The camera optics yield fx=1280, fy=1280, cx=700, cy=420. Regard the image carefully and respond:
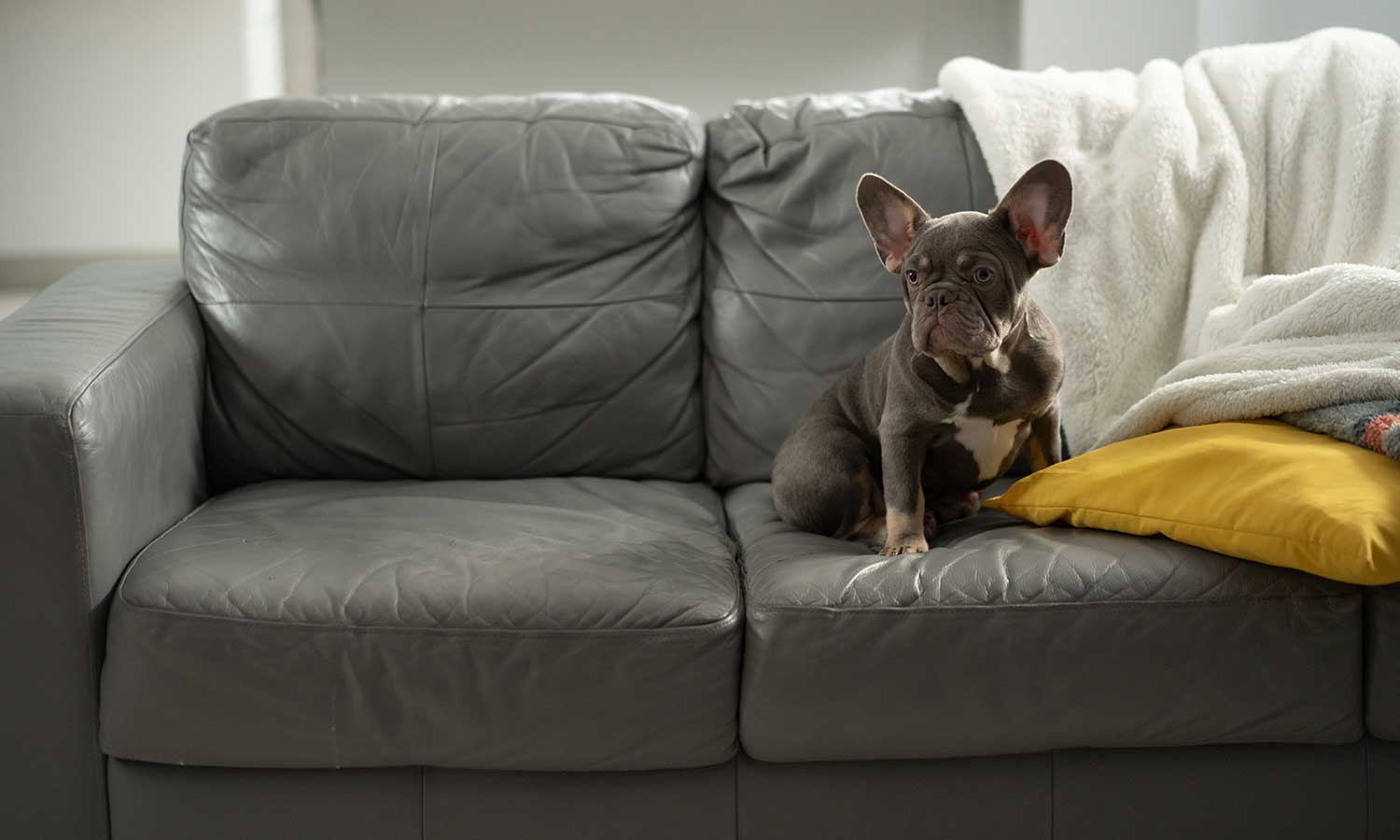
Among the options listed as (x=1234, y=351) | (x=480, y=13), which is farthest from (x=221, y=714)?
(x=480, y=13)

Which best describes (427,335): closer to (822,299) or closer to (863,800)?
(822,299)

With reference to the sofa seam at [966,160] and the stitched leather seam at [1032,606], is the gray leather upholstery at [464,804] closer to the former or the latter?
the stitched leather seam at [1032,606]

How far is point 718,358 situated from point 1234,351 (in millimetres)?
858

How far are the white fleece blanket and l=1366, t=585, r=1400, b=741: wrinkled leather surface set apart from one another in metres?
0.54

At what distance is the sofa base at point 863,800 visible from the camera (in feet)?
5.41

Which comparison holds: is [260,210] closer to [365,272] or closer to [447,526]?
[365,272]

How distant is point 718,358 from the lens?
2.29 m

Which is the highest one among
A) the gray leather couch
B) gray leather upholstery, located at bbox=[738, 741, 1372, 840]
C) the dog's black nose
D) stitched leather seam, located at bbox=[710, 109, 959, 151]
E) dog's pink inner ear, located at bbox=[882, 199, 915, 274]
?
stitched leather seam, located at bbox=[710, 109, 959, 151]

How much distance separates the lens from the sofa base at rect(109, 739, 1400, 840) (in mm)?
1650

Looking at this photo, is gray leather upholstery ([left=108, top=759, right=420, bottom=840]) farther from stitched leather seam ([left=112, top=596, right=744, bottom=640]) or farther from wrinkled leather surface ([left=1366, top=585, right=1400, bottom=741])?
wrinkled leather surface ([left=1366, top=585, right=1400, bottom=741])

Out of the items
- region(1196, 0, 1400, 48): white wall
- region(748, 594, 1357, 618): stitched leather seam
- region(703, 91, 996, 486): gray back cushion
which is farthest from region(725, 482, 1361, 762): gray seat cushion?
region(1196, 0, 1400, 48): white wall

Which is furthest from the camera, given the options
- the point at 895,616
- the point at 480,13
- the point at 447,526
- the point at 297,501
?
the point at 480,13

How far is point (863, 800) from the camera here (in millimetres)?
1654

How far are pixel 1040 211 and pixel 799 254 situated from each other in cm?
63
